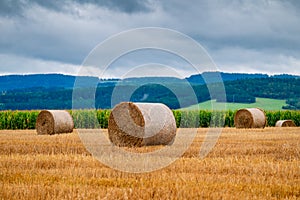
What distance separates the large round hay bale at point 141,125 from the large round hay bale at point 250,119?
1639 centimetres

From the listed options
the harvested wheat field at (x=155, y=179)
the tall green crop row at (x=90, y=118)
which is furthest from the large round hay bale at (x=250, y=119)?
the harvested wheat field at (x=155, y=179)

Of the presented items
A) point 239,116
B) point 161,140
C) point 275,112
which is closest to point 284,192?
point 161,140

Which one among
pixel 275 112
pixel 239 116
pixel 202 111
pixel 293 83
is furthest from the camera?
pixel 293 83

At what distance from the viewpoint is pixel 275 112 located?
153 feet

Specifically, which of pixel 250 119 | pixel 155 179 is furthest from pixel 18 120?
pixel 155 179

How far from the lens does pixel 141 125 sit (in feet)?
48.2

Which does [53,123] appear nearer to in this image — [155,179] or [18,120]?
[18,120]

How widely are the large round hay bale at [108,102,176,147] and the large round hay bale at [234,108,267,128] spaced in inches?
645

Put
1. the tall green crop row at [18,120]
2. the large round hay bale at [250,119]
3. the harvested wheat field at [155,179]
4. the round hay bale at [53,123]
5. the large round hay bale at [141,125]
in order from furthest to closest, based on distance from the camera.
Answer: the tall green crop row at [18,120], the large round hay bale at [250,119], the round hay bale at [53,123], the large round hay bale at [141,125], the harvested wheat field at [155,179]

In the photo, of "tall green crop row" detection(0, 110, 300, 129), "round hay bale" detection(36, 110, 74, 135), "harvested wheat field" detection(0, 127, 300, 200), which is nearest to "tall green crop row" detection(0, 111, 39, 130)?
"tall green crop row" detection(0, 110, 300, 129)

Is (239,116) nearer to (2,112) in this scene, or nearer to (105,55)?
(2,112)

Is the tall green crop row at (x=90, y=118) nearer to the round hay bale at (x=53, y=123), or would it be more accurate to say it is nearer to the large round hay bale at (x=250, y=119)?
the large round hay bale at (x=250, y=119)

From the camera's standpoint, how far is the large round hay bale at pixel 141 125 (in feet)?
47.6

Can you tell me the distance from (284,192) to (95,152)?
19.9 ft
